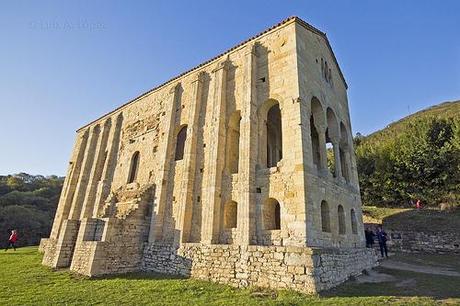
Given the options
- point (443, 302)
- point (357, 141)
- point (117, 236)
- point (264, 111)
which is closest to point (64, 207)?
point (117, 236)

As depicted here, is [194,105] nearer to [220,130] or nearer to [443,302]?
[220,130]

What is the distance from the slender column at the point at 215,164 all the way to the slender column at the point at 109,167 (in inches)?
375

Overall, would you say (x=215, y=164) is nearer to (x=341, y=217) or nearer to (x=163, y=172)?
(x=163, y=172)

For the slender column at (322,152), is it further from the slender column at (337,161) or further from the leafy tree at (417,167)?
the leafy tree at (417,167)

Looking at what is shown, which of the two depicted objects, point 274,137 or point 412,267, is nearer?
point 412,267

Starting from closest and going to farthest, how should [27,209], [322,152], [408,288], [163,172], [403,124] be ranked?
[408,288] → [322,152] → [163,172] → [27,209] → [403,124]

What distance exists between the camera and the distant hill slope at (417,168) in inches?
976

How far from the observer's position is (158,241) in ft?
44.8

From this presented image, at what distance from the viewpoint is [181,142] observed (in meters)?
16.4

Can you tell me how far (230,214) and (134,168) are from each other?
8872 mm

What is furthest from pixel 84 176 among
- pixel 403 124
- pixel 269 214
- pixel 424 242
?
pixel 403 124

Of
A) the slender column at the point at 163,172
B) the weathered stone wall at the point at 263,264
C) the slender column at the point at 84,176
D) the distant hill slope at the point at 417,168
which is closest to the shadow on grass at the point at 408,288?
the weathered stone wall at the point at 263,264

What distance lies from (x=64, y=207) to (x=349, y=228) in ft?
66.3

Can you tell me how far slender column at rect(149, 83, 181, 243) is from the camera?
14.0 meters
